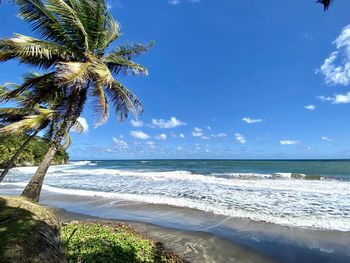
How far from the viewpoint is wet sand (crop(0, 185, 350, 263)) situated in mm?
6207

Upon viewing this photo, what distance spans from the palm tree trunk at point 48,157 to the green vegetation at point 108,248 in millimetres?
1313

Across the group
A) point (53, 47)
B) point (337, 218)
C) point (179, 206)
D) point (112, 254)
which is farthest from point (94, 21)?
point (337, 218)

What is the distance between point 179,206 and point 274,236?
487 cm

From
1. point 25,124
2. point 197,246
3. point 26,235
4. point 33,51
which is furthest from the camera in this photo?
point 25,124

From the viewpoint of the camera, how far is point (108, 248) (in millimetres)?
5531

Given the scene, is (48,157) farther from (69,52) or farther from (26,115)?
(69,52)

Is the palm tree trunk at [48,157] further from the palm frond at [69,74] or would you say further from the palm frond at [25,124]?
the palm frond at [69,74]

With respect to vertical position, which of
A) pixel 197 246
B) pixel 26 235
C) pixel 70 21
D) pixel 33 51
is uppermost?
pixel 70 21

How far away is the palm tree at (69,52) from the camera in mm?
6770

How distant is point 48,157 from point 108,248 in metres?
3.30

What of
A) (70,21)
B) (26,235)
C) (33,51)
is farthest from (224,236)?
(70,21)

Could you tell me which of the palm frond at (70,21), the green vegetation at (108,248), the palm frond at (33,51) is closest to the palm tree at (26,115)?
the palm frond at (33,51)

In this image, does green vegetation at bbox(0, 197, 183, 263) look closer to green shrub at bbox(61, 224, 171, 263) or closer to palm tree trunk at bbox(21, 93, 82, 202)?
green shrub at bbox(61, 224, 171, 263)

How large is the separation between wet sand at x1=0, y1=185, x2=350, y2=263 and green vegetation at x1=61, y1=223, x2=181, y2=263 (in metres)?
0.75
